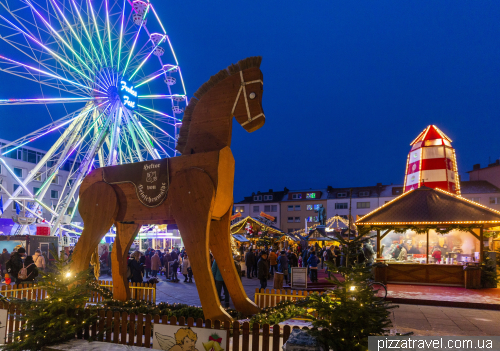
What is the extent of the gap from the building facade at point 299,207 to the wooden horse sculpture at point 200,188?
174 ft

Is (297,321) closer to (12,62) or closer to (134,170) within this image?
(134,170)

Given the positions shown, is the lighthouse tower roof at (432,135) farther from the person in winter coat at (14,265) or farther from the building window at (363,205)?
the building window at (363,205)

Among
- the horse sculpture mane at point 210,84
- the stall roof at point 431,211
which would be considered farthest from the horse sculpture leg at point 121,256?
the stall roof at point 431,211

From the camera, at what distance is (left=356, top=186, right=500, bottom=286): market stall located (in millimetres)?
14570

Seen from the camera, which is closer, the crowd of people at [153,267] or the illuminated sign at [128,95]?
the crowd of people at [153,267]

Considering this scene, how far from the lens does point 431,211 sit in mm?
14938

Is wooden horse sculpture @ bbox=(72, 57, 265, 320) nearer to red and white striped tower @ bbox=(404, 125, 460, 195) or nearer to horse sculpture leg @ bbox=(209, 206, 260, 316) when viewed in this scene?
horse sculpture leg @ bbox=(209, 206, 260, 316)

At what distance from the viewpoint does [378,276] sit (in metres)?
15.2

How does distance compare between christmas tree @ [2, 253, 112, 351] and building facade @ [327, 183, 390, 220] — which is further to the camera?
building facade @ [327, 183, 390, 220]

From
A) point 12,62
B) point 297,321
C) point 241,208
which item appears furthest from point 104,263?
point 241,208

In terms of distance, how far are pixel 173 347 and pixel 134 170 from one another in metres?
4.05

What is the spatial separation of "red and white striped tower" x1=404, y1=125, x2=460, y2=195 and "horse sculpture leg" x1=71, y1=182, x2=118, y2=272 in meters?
14.9

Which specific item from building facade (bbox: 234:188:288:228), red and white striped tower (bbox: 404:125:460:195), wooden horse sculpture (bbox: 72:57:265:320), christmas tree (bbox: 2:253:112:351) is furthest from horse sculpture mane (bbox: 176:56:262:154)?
building facade (bbox: 234:188:288:228)

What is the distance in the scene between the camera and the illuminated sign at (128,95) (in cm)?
2202
